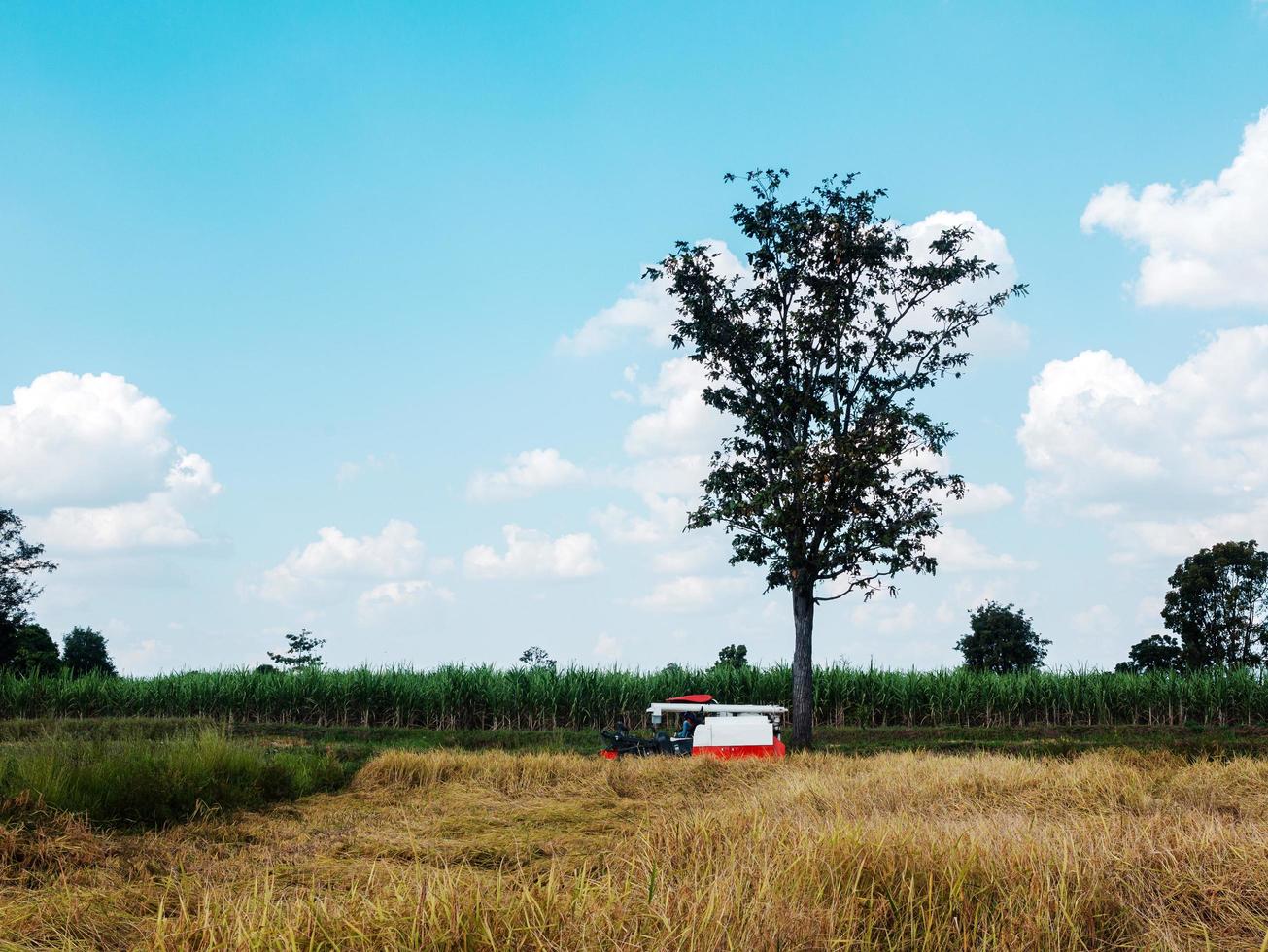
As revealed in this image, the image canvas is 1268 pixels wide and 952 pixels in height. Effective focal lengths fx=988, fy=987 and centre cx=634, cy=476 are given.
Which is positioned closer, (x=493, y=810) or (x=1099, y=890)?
(x=1099, y=890)

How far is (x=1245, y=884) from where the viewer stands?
16.3 feet

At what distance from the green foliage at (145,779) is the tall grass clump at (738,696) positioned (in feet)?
44.5

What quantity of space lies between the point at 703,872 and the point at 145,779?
6066 millimetres

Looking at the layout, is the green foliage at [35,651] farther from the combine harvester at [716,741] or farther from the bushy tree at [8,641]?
the combine harvester at [716,741]

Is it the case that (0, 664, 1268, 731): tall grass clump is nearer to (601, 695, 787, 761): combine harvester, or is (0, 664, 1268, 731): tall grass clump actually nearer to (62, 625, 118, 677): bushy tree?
(601, 695, 787, 761): combine harvester

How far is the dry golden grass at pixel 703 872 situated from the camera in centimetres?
393

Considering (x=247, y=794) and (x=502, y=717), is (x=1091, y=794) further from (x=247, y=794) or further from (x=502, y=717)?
(x=502, y=717)

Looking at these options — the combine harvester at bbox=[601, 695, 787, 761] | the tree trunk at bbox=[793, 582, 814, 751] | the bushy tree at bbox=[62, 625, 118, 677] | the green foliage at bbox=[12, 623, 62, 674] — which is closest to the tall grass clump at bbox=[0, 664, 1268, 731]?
the tree trunk at bbox=[793, 582, 814, 751]

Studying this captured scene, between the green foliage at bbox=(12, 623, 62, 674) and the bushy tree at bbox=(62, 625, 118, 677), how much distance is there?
751 centimetres

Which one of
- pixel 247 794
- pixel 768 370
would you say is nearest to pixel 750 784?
pixel 247 794

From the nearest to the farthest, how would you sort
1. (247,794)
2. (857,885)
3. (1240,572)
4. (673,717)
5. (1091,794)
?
(857,885) < (1091,794) < (247,794) < (673,717) < (1240,572)

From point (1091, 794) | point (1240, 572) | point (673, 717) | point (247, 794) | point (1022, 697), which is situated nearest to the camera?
point (1091, 794)

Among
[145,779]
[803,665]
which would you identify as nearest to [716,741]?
[803,665]

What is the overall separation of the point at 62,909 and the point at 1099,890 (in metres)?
5.08
